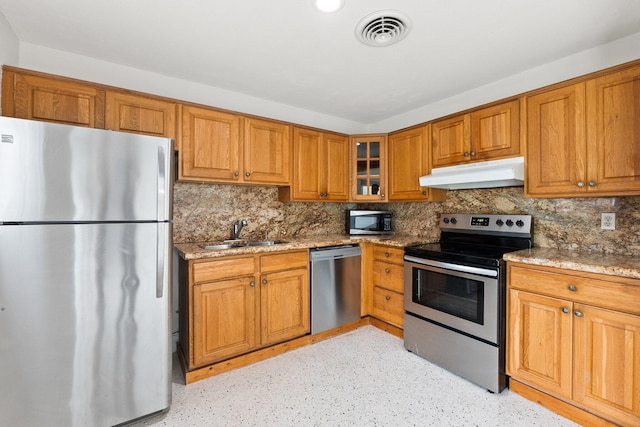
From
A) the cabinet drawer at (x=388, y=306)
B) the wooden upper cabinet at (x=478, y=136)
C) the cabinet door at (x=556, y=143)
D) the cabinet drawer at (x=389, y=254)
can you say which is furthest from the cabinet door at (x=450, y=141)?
the cabinet drawer at (x=388, y=306)

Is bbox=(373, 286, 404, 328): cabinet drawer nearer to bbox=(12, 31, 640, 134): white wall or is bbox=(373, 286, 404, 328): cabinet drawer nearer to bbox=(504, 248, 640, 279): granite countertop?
bbox=(504, 248, 640, 279): granite countertop

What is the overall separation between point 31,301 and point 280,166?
1.96 m

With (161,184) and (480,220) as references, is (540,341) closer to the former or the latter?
(480,220)

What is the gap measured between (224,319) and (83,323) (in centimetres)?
91

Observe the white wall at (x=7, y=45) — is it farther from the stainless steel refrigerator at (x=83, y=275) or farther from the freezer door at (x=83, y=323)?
the freezer door at (x=83, y=323)

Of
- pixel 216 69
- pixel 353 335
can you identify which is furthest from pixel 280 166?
pixel 353 335

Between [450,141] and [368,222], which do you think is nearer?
[450,141]

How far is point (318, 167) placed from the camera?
121 inches

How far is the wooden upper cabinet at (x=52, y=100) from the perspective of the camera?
1.77m

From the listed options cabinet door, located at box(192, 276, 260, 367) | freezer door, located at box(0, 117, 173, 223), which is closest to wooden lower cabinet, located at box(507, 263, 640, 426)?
cabinet door, located at box(192, 276, 260, 367)

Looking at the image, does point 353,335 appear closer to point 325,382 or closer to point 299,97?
point 325,382

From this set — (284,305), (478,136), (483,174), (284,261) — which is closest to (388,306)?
(284,305)

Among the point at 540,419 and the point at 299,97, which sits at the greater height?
the point at 299,97

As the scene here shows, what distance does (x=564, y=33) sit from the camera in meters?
1.86
